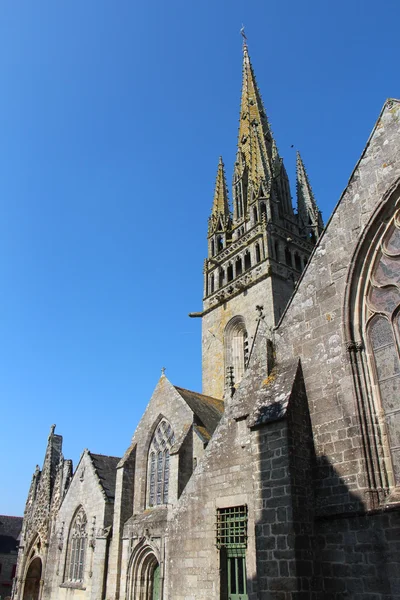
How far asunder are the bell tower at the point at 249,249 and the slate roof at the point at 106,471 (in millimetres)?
6096

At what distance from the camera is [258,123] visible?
34.6m

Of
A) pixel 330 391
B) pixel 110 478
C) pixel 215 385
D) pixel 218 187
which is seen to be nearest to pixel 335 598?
pixel 330 391

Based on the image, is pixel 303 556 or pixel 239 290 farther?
pixel 239 290

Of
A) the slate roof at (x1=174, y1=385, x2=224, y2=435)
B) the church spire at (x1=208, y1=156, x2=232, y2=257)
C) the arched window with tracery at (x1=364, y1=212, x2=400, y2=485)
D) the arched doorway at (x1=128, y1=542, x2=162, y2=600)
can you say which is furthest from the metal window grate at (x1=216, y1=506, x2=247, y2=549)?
the church spire at (x1=208, y1=156, x2=232, y2=257)

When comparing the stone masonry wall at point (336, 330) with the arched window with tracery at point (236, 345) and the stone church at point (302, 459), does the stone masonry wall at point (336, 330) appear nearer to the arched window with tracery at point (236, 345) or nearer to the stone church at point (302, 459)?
the stone church at point (302, 459)

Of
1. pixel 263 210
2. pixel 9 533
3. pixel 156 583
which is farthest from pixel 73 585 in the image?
pixel 9 533

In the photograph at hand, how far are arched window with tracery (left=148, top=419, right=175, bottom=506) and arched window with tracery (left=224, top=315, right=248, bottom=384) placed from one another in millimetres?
6760

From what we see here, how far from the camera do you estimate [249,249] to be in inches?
1070

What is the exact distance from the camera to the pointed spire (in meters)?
32.4

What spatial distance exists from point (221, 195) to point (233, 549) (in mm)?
26135

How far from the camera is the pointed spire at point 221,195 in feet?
106

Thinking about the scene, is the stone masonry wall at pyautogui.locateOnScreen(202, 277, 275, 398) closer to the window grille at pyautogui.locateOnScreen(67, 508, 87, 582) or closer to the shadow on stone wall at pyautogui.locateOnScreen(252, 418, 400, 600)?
the window grille at pyautogui.locateOnScreen(67, 508, 87, 582)

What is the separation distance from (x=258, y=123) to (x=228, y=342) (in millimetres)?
18058

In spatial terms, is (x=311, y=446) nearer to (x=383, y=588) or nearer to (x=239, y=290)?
(x=383, y=588)
